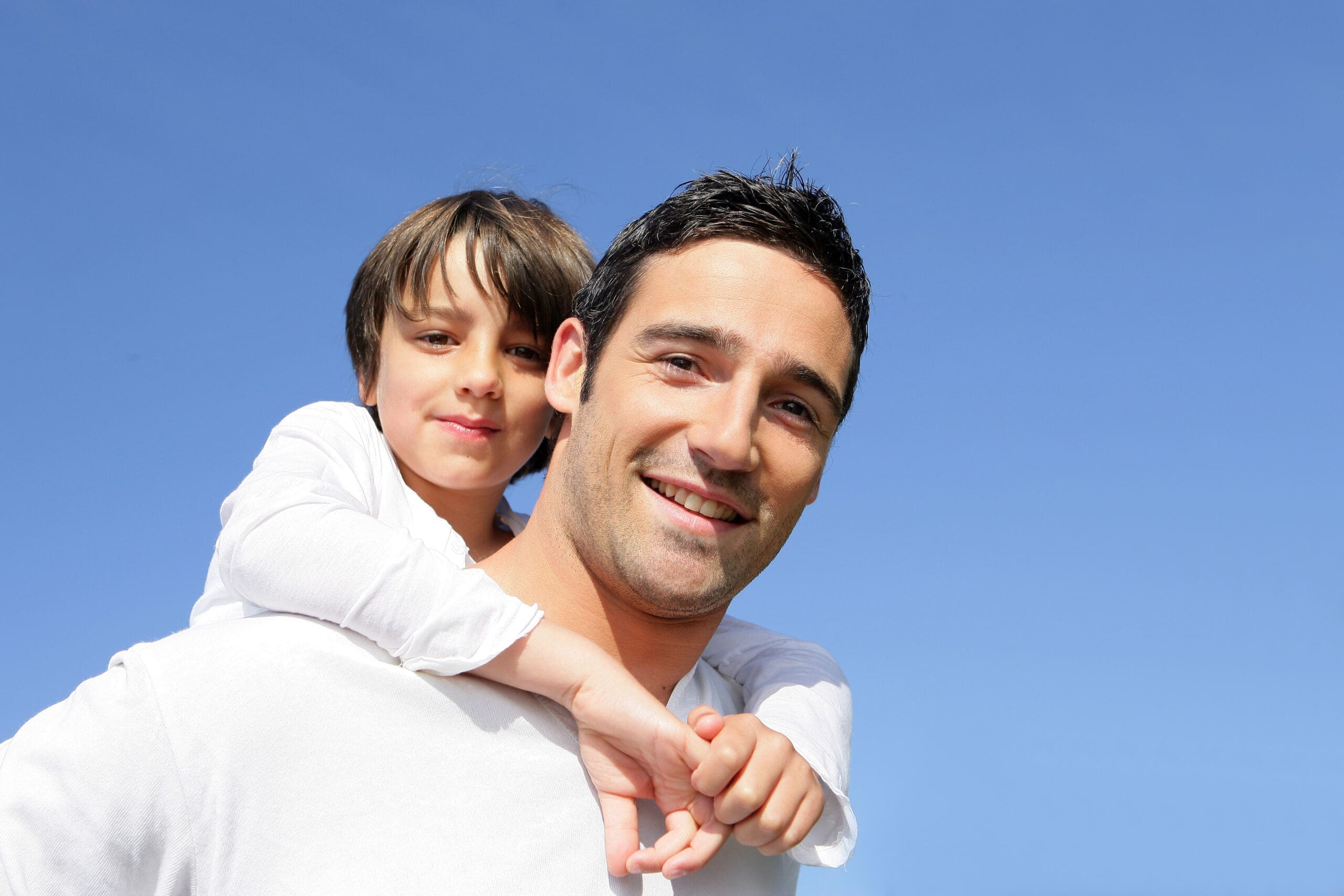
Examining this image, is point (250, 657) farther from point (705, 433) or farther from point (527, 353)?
point (527, 353)

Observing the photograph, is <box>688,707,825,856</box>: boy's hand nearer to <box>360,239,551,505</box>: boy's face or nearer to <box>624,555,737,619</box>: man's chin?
<box>624,555,737,619</box>: man's chin

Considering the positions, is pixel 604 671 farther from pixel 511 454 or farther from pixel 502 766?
pixel 511 454

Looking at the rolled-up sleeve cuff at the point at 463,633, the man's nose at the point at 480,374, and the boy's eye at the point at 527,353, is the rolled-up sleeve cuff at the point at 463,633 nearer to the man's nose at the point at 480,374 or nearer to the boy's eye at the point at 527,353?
the man's nose at the point at 480,374

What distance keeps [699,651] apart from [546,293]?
148 centimetres

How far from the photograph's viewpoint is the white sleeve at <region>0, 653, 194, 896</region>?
1994 mm

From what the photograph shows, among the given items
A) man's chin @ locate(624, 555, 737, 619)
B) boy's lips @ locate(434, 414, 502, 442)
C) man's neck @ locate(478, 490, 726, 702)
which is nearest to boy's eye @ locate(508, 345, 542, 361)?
boy's lips @ locate(434, 414, 502, 442)

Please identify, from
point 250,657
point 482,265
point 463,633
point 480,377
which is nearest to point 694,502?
point 463,633

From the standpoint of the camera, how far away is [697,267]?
2947mm

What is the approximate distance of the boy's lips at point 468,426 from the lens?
3688 mm

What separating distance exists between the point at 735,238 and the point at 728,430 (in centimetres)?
63

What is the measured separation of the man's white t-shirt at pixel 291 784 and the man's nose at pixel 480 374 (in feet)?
4.47

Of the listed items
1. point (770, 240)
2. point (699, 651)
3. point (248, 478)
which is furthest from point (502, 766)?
point (770, 240)

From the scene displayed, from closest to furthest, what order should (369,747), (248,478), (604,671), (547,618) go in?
(369,747) < (604,671) < (547,618) < (248,478)

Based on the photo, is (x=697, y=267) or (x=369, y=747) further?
(x=697, y=267)
